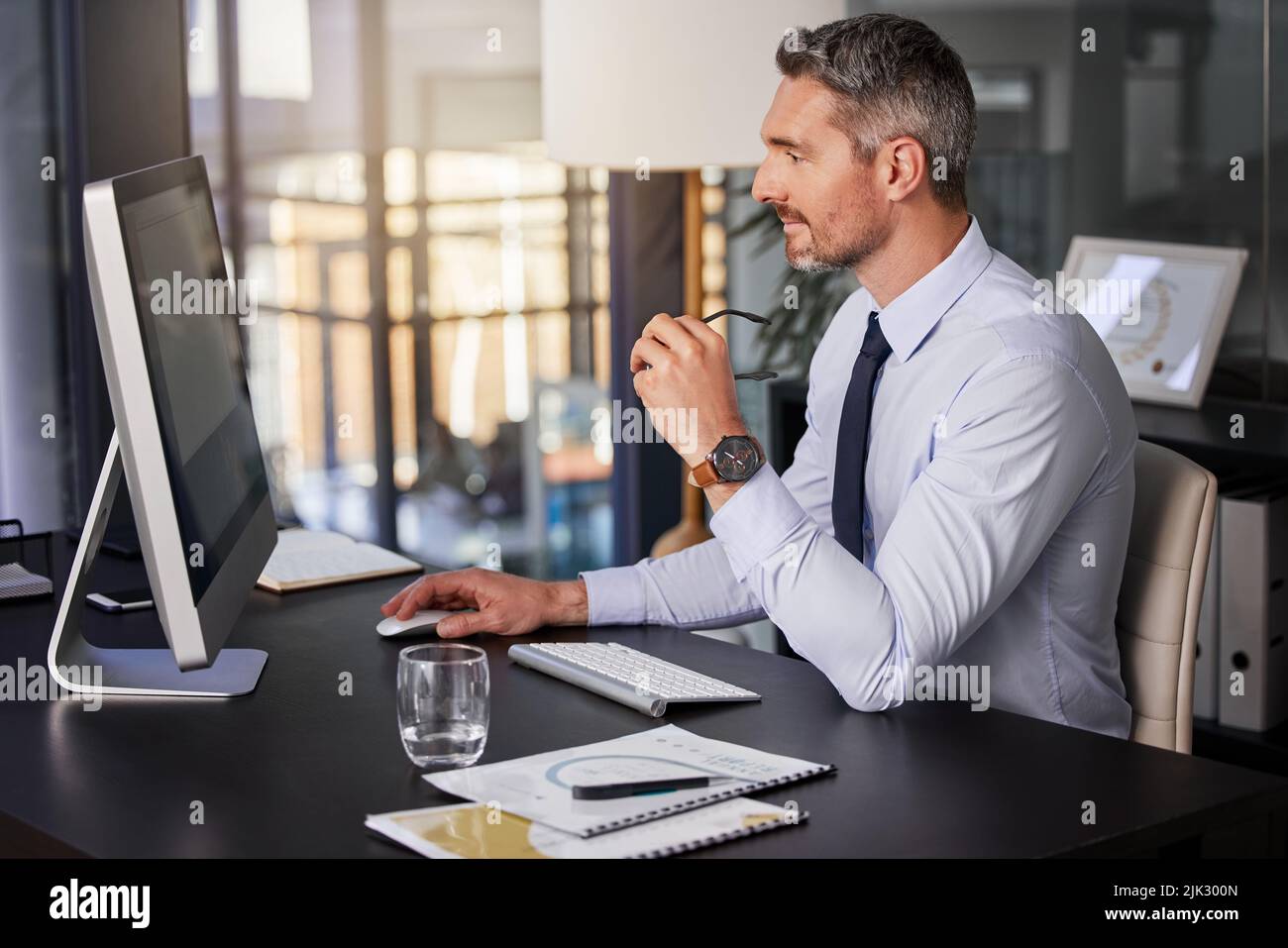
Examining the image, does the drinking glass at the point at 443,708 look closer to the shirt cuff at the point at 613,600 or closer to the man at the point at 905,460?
the man at the point at 905,460

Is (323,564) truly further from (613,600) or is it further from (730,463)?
(730,463)

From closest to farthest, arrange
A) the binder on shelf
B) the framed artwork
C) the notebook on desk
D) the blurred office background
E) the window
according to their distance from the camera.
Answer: the notebook on desk < the binder on shelf < the framed artwork < the blurred office background < the window

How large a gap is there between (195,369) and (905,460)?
30.4 inches

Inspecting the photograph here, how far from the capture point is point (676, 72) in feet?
8.38

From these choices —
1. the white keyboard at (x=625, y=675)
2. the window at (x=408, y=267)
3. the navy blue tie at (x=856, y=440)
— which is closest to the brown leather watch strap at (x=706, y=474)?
the white keyboard at (x=625, y=675)

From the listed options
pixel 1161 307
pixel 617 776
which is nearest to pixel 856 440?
pixel 617 776

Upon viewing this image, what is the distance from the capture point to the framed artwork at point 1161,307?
2744mm

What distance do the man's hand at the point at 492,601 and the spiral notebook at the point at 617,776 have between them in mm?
397

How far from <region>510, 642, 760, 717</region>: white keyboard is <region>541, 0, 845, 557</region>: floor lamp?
3.67ft

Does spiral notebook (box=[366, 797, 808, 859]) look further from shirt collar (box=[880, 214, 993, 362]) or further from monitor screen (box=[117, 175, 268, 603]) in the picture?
shirt collar (box=[880, 214, 993, 362])

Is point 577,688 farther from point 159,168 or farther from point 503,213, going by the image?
point 503,213

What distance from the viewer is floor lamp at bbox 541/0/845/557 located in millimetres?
2529

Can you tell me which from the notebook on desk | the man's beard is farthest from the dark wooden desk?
the man's beard

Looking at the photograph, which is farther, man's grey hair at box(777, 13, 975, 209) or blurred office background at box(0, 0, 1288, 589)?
blurred office background at box(0, 0, 1288, 589)
